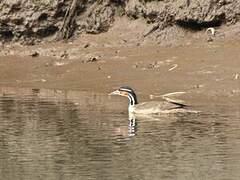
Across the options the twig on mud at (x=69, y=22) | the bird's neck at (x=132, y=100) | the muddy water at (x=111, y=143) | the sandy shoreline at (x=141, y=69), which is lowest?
the muddy water at (x=111, y=143)

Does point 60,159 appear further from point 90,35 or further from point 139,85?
point 90,35

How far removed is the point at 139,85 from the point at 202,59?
4.50 ft

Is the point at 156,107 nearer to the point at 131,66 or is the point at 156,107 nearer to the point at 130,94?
the point at 130,94

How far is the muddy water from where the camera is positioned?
27.2 feet

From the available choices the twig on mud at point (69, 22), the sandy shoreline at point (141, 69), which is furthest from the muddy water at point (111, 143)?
the twig on mud at point (69, 22)

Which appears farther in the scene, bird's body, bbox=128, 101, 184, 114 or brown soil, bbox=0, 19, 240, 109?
brown soil, bbox=0, 19, 240, 109

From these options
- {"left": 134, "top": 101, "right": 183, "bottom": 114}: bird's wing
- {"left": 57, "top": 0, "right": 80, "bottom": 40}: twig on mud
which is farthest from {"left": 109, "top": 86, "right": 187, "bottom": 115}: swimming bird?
{"left": 57, "top": 0, "right": 80, "bottom": 40}: twig on mud

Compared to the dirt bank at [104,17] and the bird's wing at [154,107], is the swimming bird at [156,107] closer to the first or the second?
the bird's wing at [154,107]

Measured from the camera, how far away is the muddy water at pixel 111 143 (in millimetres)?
8289

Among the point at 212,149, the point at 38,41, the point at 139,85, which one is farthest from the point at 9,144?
the point at 38,41

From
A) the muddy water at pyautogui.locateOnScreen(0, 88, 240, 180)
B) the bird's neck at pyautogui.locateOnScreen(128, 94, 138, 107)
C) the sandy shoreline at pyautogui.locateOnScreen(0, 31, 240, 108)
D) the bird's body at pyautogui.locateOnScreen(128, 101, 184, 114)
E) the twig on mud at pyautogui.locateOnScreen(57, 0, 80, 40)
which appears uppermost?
the twig on mud at pyautogui.locateOnScreen(57, 0, 80, 40)

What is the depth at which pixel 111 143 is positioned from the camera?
32.2 feet

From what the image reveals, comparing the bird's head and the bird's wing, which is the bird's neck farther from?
the bird's wing

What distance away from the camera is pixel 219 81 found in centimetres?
1453
